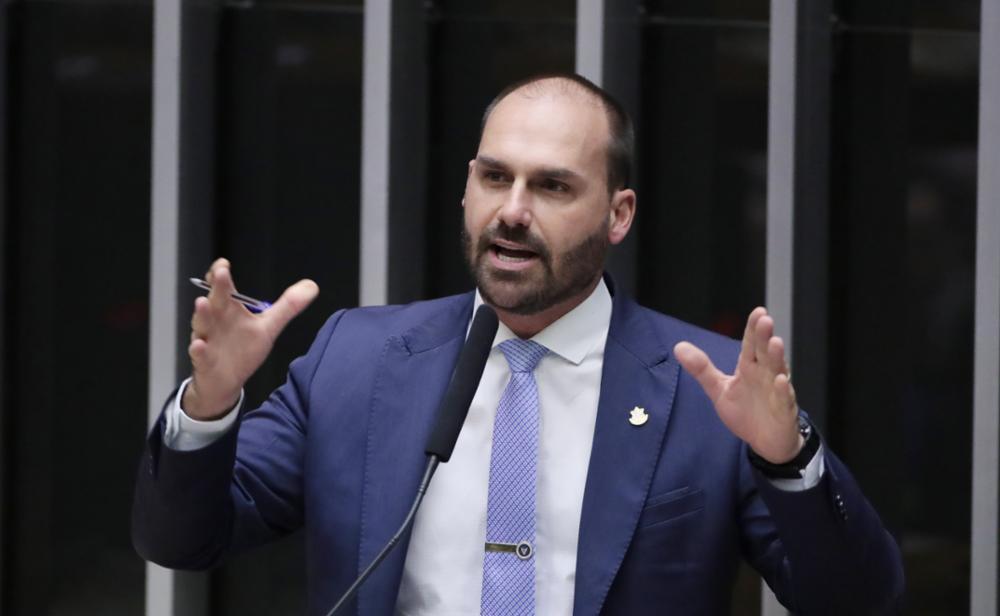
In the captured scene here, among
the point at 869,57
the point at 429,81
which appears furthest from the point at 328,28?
the point at 869,57

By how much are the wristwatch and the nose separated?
0.45 metres

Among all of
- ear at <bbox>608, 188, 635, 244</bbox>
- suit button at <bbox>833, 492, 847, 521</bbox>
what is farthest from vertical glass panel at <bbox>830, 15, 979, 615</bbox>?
suit button at <bbox>833, 492, 847, 521</bbox>

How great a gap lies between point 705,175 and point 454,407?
91.7 inches

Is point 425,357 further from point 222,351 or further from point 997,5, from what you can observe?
point 997,5

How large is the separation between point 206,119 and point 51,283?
0.67m

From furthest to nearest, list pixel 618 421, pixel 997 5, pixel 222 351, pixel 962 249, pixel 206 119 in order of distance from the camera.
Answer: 1. pixel 206 119
2. pixel 962 249
3. pixel 997 5
4. pixel 618 421
5. pixel 222 351

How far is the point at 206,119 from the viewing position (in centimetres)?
391

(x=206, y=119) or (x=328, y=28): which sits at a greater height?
(x=328, y=28)

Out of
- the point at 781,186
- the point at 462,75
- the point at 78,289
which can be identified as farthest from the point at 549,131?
the point at 78,289

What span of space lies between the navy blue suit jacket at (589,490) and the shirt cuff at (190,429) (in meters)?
0.01

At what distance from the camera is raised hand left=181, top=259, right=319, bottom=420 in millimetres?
1735

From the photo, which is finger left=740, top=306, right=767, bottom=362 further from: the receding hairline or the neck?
the receding hairline

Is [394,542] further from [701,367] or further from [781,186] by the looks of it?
[781,186]

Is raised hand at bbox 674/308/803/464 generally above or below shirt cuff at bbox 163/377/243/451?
above
